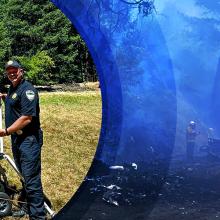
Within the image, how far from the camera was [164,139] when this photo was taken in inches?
140

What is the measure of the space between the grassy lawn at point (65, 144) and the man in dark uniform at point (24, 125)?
1.15 m

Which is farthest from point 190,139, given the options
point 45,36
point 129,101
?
point 45,36

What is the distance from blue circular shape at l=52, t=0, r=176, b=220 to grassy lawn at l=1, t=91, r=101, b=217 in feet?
5.44

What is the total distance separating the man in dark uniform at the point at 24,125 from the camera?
3896 millimetres

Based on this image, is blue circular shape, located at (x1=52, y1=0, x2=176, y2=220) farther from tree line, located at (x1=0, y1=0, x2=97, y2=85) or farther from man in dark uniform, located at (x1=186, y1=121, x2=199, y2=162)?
tree line, located at (x1=0, y1=0, x2=97, y2=85)

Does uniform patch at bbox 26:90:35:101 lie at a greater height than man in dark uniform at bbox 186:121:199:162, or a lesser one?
greater

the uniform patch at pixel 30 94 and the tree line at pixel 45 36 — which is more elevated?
the tree line at pixel 45 36

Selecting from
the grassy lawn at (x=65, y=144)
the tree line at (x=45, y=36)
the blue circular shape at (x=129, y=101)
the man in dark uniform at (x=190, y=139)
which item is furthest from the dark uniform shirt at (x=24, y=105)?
the tree line at (x=45, y=36)

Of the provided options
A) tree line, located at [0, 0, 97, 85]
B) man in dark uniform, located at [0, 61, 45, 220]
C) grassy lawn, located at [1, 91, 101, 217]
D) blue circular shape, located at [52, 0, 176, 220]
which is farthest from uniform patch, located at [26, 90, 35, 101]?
tree line, located at [0, 0, 97, 85]

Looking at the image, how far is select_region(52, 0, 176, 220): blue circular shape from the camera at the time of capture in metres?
3.49

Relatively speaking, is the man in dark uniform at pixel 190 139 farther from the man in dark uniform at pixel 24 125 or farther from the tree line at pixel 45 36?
the tree line at pixel 45 36

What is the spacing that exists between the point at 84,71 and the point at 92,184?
17.4 m

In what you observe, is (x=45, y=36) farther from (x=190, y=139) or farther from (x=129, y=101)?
(x=190, y=139)

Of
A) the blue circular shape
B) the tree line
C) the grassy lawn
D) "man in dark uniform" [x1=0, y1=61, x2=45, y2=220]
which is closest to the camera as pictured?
the blue circular shape
